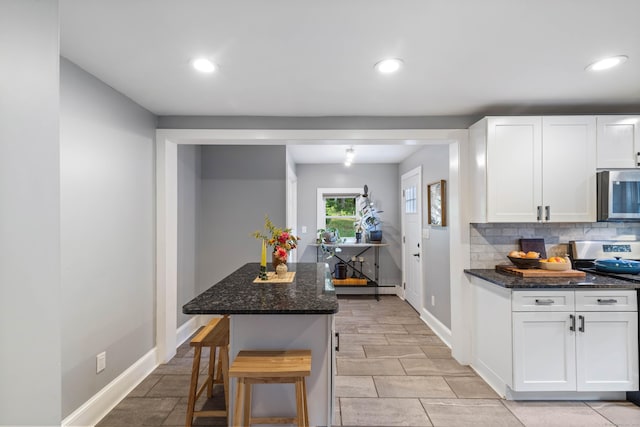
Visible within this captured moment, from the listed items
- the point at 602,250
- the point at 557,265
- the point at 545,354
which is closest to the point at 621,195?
the point at 602,250

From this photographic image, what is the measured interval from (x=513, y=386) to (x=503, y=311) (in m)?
0.52

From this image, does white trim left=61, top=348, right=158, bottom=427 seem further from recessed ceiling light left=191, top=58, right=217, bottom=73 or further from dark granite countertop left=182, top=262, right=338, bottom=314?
recessed ceiling light left=191, top=58, right=217, bottom=73

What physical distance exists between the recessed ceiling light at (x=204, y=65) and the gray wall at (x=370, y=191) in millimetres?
3645

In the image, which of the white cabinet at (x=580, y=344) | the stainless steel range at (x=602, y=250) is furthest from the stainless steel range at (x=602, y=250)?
the white cabinet at (x=580, y=344)

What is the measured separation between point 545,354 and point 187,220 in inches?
138

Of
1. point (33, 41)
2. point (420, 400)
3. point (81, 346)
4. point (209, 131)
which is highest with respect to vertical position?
point (209, 131)

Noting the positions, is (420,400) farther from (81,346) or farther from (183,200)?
(183,200)

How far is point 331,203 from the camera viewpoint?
226 inches

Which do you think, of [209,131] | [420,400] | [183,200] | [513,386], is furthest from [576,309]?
[183,200]

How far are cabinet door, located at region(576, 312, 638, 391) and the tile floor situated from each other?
0.59 feet

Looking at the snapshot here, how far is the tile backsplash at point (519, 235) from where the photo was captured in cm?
291

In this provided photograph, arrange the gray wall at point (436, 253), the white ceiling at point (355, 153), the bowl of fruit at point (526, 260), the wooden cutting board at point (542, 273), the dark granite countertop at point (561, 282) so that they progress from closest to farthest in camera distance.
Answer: the dark granite countertop at point (561, 282), the wooden cutting board at point (542, 273), the bowl of fruit at point (526, 260), the gray wall at point (436, 253), the white ceiling at point (355, 153)

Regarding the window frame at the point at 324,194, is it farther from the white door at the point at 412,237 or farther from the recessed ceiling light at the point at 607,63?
the recessed ceiling light at the point at 607,63

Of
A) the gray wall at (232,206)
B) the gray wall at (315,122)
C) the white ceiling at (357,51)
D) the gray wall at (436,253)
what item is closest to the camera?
the white ceiling at (357,51)
